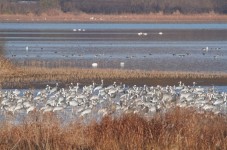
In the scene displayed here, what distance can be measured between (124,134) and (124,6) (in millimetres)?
123408

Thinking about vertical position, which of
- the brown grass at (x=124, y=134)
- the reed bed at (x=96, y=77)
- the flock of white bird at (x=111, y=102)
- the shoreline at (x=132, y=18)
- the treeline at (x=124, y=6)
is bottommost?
the shoreline at (x=132, y=18)

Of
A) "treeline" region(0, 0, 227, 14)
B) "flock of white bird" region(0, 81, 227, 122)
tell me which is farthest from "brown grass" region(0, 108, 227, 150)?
"treeline" region(0, 0, 227, 14)

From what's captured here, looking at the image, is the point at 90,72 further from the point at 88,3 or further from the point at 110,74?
the point at 88,3

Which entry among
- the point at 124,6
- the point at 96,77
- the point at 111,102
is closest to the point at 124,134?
the point at 111,102

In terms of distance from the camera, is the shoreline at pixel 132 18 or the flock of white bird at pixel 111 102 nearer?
the flock of white bird at pixel 111 102

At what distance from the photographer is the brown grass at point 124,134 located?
1231 cm

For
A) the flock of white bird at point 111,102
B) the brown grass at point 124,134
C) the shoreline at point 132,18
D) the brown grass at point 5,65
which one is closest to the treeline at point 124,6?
the shoreline at point 132,18

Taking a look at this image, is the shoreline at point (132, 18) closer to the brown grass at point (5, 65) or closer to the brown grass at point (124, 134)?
A: the brown grass at point (5, 65)

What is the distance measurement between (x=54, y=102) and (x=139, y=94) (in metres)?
2.52

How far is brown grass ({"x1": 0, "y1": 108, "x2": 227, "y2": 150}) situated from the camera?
1231cm

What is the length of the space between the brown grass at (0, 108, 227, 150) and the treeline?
370 feet

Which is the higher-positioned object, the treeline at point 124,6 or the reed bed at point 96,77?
the reed bed at point 96,77

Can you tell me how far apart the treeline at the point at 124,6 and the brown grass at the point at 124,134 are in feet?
370

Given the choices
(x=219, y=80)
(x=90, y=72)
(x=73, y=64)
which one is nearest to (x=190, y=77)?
(x=219, y=80)
